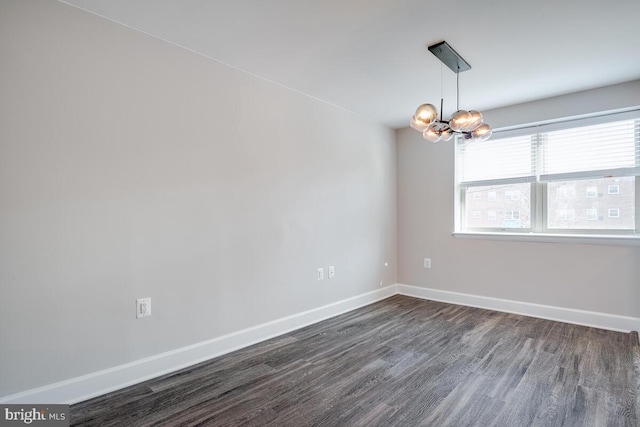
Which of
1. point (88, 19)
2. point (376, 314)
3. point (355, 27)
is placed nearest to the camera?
point (88, 19)

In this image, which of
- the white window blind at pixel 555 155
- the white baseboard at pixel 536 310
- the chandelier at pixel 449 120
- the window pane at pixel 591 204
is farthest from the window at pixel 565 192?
the chandelier at pixel 449 120

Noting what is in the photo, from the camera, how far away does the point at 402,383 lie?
223cm

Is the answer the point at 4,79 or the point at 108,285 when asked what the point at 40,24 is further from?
the point at 108,285

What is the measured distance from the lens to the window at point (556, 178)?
3.21m

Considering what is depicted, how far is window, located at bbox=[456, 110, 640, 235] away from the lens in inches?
126

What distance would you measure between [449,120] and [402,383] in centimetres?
187

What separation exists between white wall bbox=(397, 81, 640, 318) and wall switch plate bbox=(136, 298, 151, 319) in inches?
134

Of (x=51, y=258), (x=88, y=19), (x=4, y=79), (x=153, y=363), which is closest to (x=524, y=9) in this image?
(x=88, y=19)

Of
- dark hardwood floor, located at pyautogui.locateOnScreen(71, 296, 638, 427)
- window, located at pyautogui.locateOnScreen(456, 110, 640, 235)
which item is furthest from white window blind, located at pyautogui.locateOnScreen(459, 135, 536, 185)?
dark hardwood floor, located at pyautogui.locateOnScreen(71, 296, 638, 427)

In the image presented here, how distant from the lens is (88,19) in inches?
80.4

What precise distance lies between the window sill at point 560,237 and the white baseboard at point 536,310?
2.35 feet

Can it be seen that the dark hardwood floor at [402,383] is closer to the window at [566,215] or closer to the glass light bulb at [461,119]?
the window at [566,215]

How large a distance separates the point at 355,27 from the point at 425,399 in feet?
8.08

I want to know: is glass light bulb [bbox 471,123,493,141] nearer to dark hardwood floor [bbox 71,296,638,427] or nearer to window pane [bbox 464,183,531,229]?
window pane [bbox 464,183,531,229]
